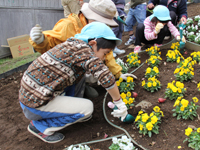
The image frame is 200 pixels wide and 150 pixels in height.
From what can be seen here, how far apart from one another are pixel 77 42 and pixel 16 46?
13.1ft

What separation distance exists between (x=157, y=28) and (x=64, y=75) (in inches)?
81.3

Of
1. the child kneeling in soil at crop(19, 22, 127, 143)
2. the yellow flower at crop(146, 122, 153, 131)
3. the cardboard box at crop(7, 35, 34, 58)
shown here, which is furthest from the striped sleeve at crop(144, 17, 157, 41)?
the cardboard box at crop(7, 35, 34, 58)

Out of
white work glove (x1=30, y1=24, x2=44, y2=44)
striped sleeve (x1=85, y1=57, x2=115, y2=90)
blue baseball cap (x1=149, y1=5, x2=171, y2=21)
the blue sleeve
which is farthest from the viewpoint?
the blue sleeve

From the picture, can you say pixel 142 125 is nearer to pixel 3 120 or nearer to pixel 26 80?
pixel 26 80

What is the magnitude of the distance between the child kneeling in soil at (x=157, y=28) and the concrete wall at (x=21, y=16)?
3.56 m

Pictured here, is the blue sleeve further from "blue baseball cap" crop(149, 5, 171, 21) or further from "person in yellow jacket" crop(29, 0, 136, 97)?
"person in yellow jacket" crop(29, 0, 136, 97)

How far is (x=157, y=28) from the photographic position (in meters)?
3.11

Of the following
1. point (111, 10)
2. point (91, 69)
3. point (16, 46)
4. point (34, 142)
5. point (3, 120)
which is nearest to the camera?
point (91, 69)

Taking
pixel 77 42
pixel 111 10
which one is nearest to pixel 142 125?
pixel 77 42

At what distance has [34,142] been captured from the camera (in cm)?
206

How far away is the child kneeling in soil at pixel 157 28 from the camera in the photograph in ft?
10.5

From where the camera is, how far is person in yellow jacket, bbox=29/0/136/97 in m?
2.22

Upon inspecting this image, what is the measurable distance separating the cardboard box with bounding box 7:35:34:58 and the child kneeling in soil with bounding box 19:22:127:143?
11.9 ft

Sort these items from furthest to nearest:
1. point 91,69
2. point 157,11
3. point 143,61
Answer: point 143,61
point 157,11
point 91,69
